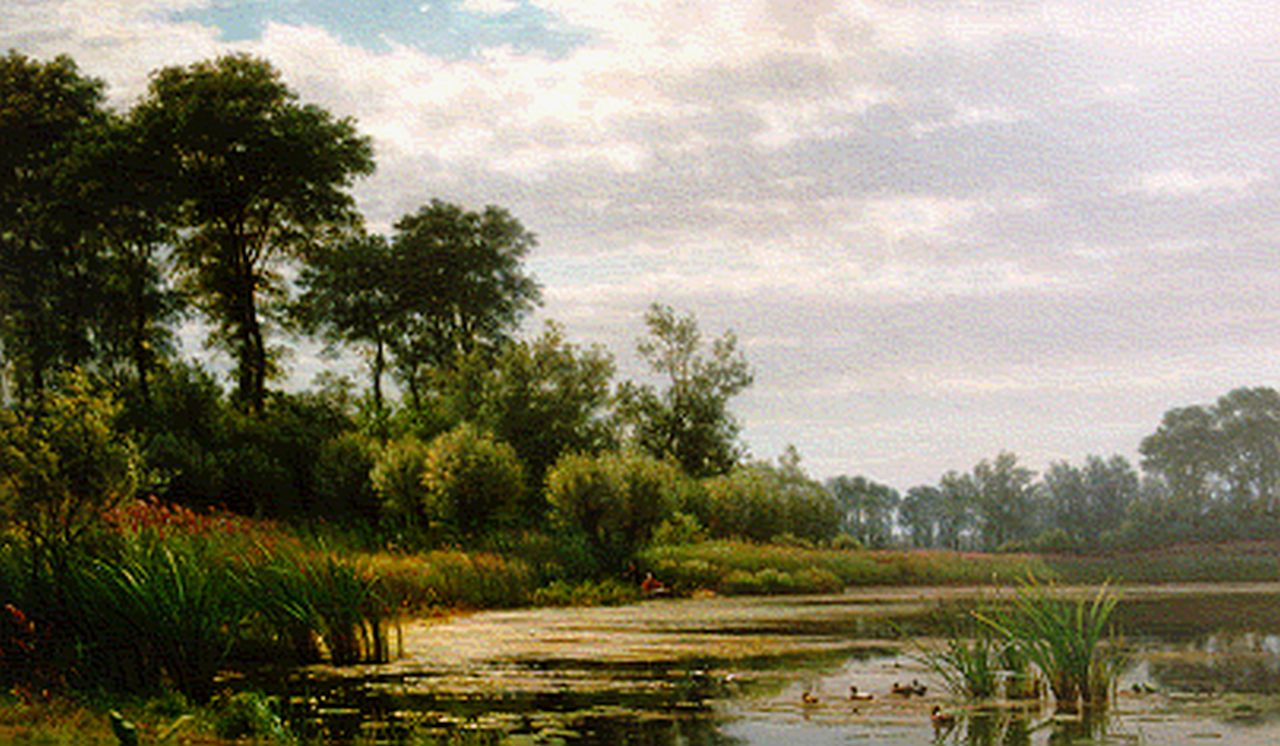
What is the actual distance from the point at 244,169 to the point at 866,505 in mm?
100721

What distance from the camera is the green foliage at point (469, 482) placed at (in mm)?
33250

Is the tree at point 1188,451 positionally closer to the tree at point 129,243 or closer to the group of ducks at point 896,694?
the tree at point 129,243

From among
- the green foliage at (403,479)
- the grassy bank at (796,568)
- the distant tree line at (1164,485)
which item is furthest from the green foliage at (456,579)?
the distant tree line at (1164,485)

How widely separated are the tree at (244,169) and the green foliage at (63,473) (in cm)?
3276

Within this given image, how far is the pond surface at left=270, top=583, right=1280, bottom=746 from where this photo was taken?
417 inches

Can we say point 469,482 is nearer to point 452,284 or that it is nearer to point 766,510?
point 766,510

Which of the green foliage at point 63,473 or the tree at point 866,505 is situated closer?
the green foliage at point 63,473

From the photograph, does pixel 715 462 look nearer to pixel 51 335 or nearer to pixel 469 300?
pixel 469 300

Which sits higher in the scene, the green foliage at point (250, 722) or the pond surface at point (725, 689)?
the green foliage at point (250, 722)

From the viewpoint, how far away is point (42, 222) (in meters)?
48.6

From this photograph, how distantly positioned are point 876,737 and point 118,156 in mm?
42718

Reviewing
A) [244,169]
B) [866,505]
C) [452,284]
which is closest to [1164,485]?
[866,505]

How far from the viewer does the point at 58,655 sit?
13.1 m

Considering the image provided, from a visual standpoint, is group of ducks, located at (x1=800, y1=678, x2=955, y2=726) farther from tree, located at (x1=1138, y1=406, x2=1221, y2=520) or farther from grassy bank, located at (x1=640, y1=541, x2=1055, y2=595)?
tree, located at (x1=1138, y1=406, x2=1221, y2=520)
